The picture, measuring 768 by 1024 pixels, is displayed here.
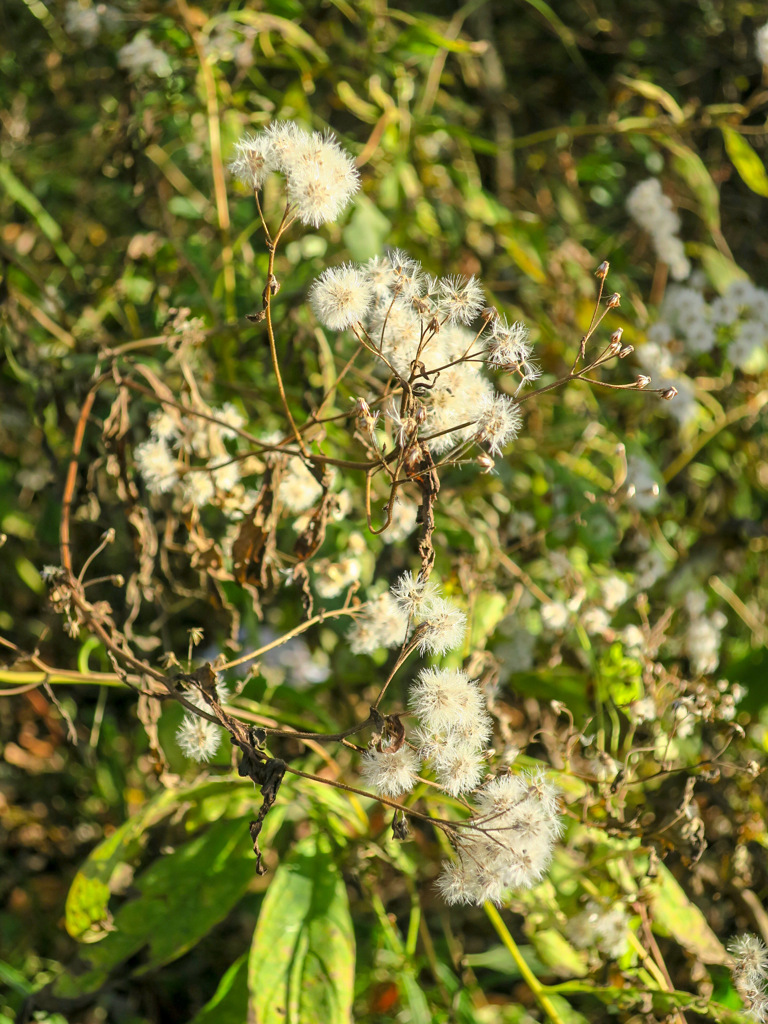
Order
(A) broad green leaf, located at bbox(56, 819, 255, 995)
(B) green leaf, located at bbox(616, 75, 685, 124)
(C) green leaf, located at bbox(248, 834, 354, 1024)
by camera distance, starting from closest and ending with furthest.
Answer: (C) green leaf, located at bbox(248, 834, 354, 1024), (A) broad green leaf, located at bbox(56, 819, 255, 995), (B) green leaf, located at bbox(616, 75, 685, 124)

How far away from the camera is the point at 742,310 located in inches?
70.2

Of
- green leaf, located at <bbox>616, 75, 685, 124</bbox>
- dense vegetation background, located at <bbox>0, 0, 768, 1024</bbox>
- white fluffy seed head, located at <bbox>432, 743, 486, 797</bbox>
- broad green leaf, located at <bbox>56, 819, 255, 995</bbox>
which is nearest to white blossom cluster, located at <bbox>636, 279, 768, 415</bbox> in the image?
dense vegetation background, located at <bbox>0, 0, 768, 1024</bbox>

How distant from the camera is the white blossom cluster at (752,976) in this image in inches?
37.7

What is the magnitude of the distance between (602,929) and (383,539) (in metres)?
0.65

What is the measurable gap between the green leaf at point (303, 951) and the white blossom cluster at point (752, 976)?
52 centimetres

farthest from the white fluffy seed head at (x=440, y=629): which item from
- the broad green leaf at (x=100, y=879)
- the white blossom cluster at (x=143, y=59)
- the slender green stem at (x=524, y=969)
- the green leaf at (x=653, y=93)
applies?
the green leaf at (x=653, y=93)

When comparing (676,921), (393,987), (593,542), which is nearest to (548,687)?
(593,542)

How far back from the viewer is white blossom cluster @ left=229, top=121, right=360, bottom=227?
888 mm

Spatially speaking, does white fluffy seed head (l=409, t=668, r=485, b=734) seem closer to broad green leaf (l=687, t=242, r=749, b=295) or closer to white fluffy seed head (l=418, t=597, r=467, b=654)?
white fluffy seed head (l=418, t=597, r=467, b=654)

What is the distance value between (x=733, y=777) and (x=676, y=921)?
28cm

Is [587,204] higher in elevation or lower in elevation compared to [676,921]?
higher

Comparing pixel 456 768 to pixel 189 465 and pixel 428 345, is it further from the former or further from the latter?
pixel 189 465

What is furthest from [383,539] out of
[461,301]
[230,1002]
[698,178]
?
[698,178]

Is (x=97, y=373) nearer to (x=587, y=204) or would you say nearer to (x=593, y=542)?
(x=593, y=542)
